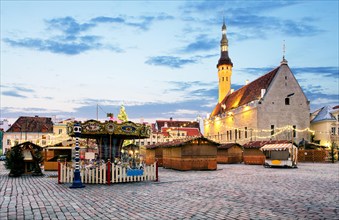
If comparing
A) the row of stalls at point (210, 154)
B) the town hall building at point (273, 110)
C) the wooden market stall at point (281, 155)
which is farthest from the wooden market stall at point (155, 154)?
the town hall building at point (273, 110)

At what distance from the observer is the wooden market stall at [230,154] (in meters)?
45.8

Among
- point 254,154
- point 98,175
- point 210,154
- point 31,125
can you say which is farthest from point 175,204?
point 31,125

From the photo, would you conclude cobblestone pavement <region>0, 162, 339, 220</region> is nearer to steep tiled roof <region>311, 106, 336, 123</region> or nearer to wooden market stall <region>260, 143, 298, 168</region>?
wooden market stall <region>260, 143, 298, 168</region>

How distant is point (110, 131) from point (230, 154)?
92.4ft

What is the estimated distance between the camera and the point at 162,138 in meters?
88.4

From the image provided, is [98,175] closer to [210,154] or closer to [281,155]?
[210,154]

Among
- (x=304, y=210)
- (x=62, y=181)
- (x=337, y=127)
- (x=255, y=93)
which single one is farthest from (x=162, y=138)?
(x=304, y=210)

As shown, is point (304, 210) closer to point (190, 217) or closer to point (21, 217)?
point (190, 217)

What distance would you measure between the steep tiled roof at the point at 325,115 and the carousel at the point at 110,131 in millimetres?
47172

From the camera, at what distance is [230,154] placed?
1820 inches

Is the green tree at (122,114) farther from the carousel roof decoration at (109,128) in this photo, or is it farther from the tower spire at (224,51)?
the tower spire at (224,51)

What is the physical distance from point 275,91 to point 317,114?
12.5 meters

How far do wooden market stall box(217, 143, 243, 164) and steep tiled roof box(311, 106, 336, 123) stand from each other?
22.8 m

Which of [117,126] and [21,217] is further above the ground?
[117,126]
